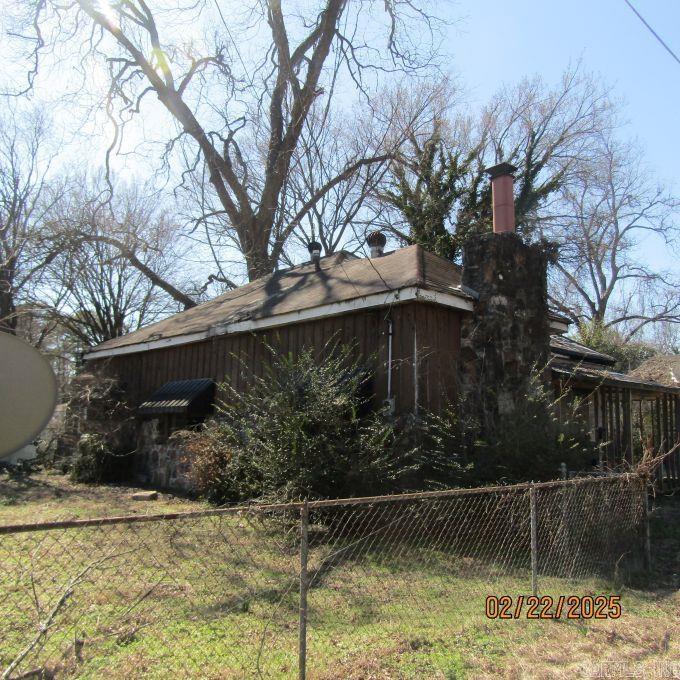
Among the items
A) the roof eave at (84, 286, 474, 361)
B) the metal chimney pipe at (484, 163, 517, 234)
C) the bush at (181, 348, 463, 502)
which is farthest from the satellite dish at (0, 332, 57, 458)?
the metal chimney pipe at (484, 163, 517, 234)

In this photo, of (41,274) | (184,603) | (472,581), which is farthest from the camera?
(41,274)

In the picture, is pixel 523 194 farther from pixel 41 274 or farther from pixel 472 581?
pixel 472 581

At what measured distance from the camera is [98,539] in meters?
7.50

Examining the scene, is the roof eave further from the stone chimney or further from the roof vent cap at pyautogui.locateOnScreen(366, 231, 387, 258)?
the roof vent cap at pyautogui.locateOnScreen(366, 231, 387, 258)

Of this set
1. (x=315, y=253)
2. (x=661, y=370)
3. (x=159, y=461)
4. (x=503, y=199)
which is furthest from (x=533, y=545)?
(x=661, y=370)

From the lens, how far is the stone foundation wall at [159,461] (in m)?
A: 12.6

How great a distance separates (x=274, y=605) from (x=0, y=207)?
1975 cm

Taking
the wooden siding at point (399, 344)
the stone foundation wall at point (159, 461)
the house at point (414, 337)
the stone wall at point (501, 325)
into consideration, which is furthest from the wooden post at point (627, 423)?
the stone foundation wall at point (159, 461)

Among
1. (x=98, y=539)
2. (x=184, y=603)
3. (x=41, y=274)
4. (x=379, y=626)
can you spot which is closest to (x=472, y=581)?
(x=379, y=626)

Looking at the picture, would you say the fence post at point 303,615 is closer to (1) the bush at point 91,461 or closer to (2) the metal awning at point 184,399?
(2) the metal awning at point 184,399

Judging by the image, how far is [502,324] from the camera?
10.0 m

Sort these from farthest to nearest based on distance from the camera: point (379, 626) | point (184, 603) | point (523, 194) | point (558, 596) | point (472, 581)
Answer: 1. point (523, 194)
2. point (472, 581)
3. point (558, 596)
4. point (184, 603)
5. point (379, 626)
